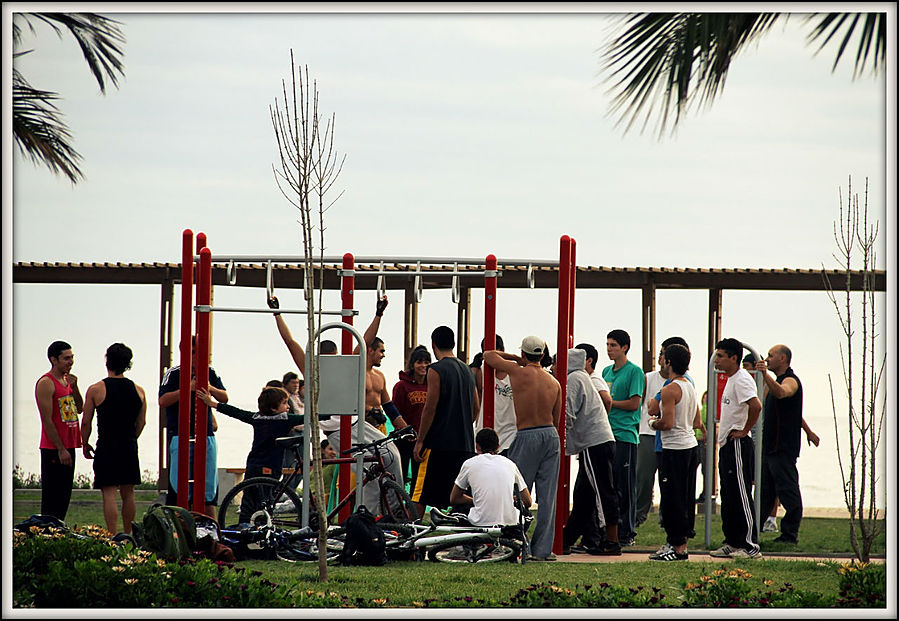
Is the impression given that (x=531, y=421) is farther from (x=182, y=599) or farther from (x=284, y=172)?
(x=182, y=599)

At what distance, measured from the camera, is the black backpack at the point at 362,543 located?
8875 millimetres

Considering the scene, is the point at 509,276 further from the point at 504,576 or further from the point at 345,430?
the point at 504,576

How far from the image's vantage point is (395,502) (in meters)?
10.1

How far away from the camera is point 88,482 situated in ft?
53.5

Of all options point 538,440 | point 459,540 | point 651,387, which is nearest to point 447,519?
point 459,540

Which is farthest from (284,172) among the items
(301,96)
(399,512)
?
(399,512)

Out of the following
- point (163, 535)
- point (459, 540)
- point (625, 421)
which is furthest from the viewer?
point (625, 421)

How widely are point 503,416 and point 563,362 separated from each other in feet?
2.47

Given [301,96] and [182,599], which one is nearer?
[182,599]

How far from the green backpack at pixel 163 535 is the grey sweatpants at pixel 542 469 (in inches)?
107

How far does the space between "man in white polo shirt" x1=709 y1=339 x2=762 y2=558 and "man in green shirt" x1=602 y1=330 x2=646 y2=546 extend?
0.99 meters

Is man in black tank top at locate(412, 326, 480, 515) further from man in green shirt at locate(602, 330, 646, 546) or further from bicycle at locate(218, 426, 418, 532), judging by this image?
man in green shirt at locate(602, 330, 646, 546)

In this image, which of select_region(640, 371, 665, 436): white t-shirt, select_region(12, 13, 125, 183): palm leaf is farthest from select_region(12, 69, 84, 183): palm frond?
select_region(640, 371, 665, 436): white t-shirt

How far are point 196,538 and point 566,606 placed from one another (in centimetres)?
282
